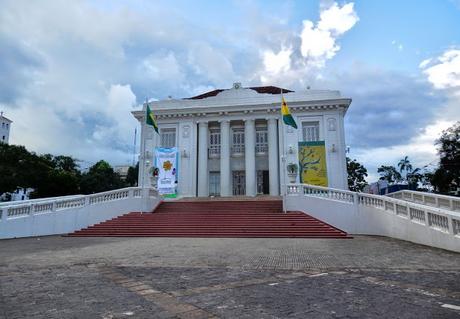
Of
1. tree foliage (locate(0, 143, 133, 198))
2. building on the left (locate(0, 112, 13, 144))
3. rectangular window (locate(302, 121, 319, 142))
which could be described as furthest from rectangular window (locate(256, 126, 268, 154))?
building on the left (locate(0, 112, 13, 144))

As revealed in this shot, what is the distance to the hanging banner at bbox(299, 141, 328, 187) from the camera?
2483cm

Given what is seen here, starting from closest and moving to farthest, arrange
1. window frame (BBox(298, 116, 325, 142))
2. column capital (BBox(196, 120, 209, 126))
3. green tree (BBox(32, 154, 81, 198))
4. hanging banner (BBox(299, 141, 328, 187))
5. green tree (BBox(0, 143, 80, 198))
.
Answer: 1. hanging banner (BBox(299, 141, 328, 187))
2. window frame (BBox(298, 116, 325, 142))
3. column capital (BBox(196, 120, 209, 126))
4. green tree (BBox(0, 143, 80, 198))
5. green tree (BBox(32, 154, 81, 198))

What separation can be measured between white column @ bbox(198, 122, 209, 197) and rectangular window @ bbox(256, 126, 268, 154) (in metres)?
4.43

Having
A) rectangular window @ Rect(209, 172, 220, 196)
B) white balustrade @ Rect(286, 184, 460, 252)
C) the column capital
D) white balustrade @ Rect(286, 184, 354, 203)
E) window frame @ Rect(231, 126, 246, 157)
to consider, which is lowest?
white balustrade @ Rect(286, 184, 460, 252)

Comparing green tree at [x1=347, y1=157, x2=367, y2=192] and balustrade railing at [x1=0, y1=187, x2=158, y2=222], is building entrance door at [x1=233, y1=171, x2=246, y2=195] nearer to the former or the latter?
balustrade railing at [x1=0, y1=187, x2=158, y2=222]

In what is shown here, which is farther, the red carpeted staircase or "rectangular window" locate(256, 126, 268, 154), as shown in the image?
"rectangular window" locate(256, 126, 268, 154)

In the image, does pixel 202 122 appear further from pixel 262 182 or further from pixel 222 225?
pixel 222 225

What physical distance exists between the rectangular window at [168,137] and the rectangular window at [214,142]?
3210 millimetres

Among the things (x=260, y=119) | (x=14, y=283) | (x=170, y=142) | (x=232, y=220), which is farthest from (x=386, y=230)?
(x=170, y=142)

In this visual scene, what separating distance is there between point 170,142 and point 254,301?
81.9ft

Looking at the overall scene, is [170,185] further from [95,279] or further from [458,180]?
[458,180]

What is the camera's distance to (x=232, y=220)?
14.6 metres

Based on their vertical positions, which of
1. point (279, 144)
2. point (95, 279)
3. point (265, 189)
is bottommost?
point (95, 279)

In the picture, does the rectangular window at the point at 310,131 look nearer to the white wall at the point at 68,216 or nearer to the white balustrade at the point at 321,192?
the white balustrade at the point at 321,192
